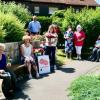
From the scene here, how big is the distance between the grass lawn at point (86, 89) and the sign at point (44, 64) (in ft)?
10.7

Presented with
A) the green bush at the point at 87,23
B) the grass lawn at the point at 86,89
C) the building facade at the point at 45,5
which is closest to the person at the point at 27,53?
the grass lawn at the point at 86,89

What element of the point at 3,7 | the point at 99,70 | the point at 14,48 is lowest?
the point at 99,70

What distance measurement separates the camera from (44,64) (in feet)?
51.1

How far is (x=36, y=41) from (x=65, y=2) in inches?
1317

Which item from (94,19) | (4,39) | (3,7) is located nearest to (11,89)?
(4,39)

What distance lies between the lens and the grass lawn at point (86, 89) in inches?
406

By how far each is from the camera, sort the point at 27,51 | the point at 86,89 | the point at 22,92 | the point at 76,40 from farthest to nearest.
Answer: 1. the point at 76,40
2. the point at 27,51
3. the point at 22,92
4. the point at 86,89

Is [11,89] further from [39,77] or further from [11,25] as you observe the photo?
[11,25]

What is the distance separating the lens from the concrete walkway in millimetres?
11602

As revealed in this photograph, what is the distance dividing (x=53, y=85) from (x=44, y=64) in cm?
242

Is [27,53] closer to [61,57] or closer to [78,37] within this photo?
A: [61,57]

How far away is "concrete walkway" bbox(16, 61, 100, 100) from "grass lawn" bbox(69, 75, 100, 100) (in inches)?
13.9

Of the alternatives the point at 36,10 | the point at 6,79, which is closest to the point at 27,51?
the point at 6,79

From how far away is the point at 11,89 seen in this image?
38.1 ft
